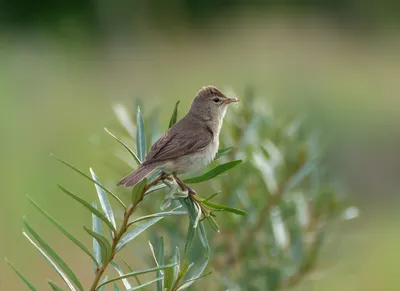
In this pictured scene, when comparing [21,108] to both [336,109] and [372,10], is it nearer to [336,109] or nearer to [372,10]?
[336,109]

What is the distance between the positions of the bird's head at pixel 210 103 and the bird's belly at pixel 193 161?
0.14 meters

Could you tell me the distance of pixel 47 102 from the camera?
31.7 feet

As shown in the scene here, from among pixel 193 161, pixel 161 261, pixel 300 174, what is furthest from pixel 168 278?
pixel 300 174

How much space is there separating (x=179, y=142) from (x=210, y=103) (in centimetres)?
35

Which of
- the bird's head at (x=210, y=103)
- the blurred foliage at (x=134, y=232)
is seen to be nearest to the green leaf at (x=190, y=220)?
the blurred foliage at (x=134, y=232)

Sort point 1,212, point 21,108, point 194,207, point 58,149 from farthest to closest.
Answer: point 21,108 < point 58,149 < point 1,212 < point 194,207

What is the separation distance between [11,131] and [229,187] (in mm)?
6749

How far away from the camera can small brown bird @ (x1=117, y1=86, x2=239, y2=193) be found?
1.60 m

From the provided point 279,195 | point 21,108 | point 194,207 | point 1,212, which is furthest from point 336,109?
point 194,207

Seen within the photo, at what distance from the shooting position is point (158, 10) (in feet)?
39.9

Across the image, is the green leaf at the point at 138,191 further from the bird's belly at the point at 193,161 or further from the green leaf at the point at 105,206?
the bird's belly at the point at 193,161

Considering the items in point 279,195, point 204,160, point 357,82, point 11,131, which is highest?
point 204,160

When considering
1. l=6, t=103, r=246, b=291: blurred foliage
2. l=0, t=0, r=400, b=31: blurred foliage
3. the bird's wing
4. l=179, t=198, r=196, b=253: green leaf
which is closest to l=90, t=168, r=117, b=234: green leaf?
l=6, t=103, r=246, b=291: blurred foliage

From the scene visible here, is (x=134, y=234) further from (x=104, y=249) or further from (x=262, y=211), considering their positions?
(x=262, y=211)
